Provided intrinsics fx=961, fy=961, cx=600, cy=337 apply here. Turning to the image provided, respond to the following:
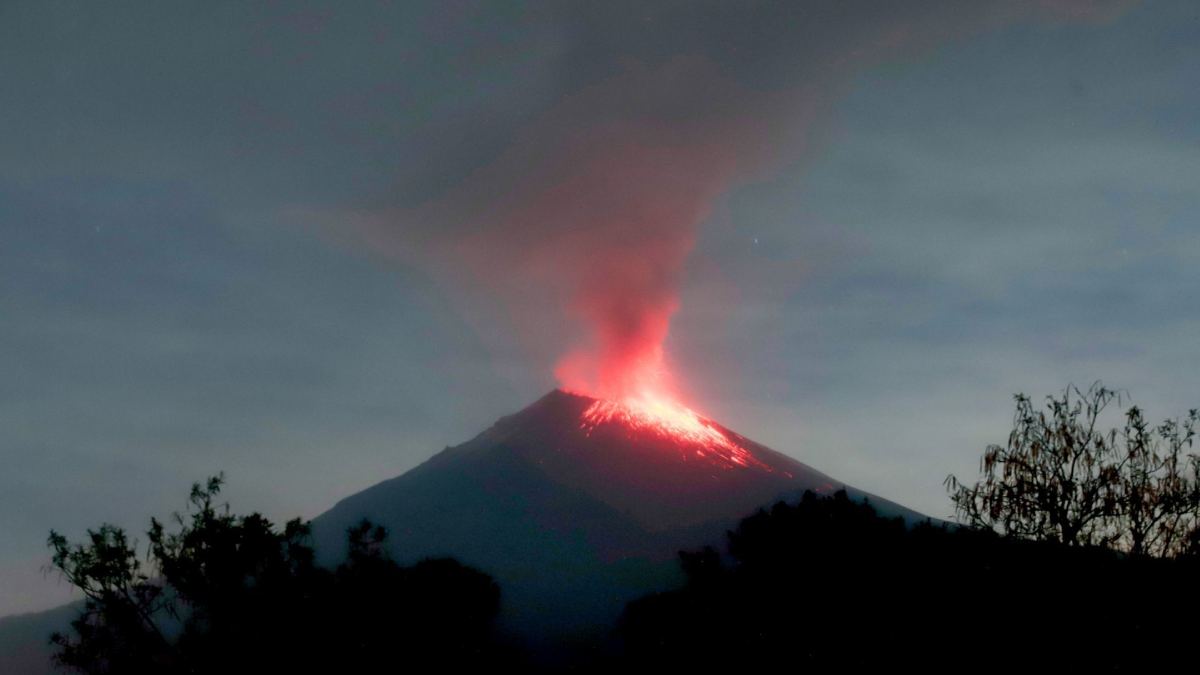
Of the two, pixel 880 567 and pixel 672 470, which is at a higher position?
pixel 672 470

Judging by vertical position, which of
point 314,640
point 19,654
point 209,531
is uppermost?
point 209,531

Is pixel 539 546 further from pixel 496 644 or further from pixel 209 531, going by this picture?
pixel 209 531

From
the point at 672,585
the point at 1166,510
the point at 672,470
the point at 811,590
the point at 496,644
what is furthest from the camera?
the point at 672,470

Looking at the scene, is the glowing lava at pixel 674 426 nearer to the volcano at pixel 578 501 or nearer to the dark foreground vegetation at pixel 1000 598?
the volcano at pixel 578 501

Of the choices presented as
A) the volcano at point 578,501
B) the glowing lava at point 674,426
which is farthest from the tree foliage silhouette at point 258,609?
the glowing lava at point 674,426

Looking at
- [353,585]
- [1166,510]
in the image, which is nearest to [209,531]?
[353,585]

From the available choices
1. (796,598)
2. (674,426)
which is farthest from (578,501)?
(796,598)

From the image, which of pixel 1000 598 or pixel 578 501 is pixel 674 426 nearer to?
pixel 578 501
